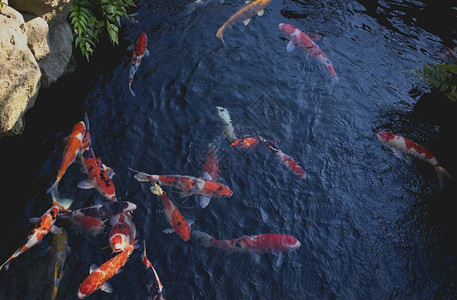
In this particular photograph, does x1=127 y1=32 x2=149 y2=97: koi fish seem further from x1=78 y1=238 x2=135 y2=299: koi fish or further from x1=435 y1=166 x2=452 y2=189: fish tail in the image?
x1=435 y1=166 x2=452 y2=189: fish tail

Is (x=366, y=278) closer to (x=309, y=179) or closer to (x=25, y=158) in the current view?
(x=309, y=179)

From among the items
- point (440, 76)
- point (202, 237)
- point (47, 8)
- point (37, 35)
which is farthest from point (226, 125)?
point (440, 76)

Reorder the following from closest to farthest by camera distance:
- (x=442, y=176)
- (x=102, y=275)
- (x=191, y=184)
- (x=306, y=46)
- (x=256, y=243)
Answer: (x=102, y=275), (x=256, y=243), (x=191, y=184), (x=442, y=176), (x=306, y=46)

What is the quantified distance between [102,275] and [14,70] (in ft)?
10.7

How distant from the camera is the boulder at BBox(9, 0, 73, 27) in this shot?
632 centimetres

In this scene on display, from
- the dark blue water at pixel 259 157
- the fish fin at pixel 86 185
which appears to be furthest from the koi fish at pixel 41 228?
the fish fin at pixel 86 185

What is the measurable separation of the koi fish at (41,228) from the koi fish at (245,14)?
5026mm

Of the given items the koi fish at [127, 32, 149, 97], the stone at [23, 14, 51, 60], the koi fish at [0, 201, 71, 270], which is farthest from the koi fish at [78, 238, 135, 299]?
the stone at [23, 14, 51, 60]

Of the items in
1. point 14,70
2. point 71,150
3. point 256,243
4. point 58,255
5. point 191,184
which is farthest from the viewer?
point 71,150

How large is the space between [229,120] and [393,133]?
305 cm

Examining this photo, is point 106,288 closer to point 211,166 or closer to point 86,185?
point 86,185

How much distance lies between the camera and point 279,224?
583cm

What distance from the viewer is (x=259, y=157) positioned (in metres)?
6.58

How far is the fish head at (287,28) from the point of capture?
8591mm
